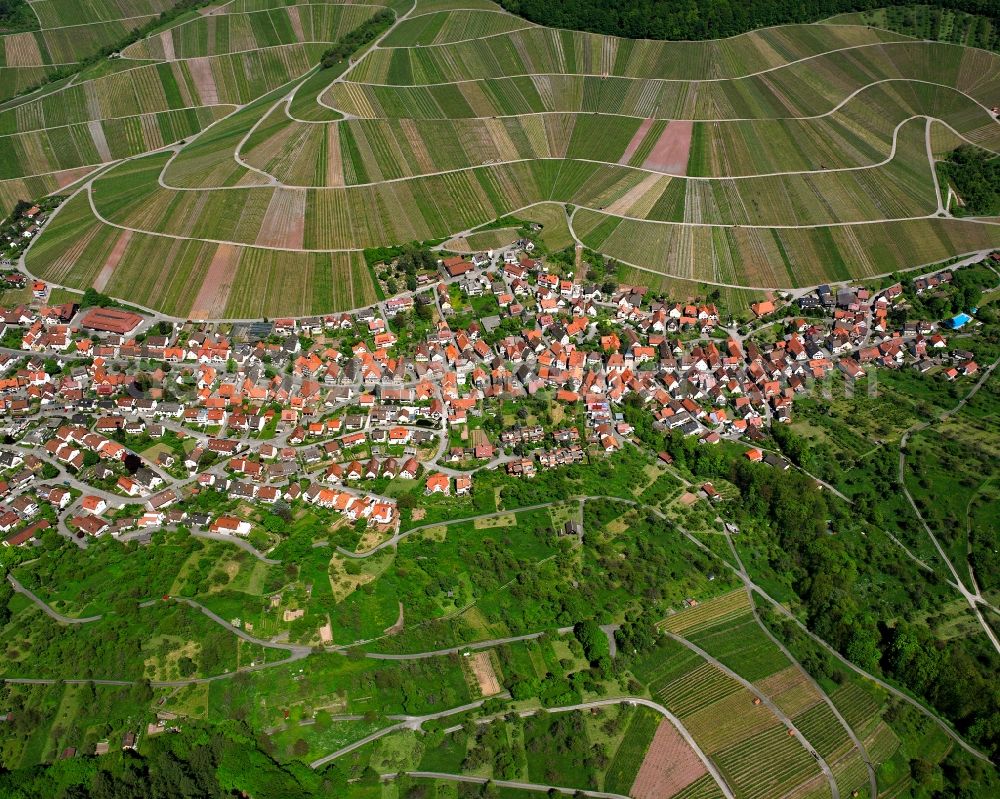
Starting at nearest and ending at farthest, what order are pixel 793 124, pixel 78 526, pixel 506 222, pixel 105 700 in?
pixel 105 700 < pixel 78 526 < pixel 506 222 < pixel 793 124

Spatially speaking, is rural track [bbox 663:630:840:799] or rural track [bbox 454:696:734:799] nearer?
rural track [bbox 454:696:734:799]

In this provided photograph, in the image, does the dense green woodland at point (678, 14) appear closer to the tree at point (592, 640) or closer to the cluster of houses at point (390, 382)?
the cluster of houses at point (390, 382)

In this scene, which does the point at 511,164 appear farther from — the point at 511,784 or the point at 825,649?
the point at 511,784

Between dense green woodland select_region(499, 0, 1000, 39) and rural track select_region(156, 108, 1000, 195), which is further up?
dense green woodland select_region(499, 0, 1000, 39)

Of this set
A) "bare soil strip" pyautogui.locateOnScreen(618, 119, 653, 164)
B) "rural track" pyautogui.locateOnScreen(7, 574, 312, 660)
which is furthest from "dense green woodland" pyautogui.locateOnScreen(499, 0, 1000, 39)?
"rural track" pyautogui.locateOnScreen(7, 574, 312, 660)

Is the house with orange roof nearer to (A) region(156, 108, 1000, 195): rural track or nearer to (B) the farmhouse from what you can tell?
(B) the farmhouse

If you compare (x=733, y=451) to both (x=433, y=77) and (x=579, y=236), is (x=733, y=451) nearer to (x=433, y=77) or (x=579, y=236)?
(x=579, y=236)

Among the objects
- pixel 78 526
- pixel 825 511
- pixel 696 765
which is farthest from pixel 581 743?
pixel 78 526
